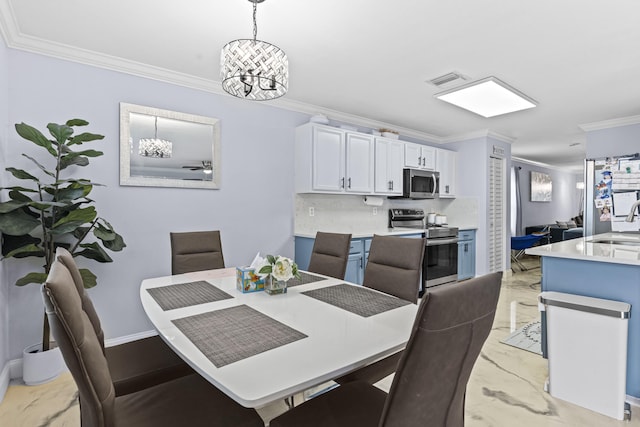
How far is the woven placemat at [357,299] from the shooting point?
156 cm

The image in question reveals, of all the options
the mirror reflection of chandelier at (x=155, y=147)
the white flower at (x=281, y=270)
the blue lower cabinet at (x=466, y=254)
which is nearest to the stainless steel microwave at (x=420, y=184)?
the blue lower cabinet at (x=466, y=254)

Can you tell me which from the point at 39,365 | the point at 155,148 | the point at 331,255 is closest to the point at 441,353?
the point at 331,255

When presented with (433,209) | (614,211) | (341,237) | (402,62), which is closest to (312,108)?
(402,62)

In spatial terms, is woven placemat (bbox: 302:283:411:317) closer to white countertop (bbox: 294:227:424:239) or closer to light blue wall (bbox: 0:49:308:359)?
white countertop (bbox: 294:227:424:239)

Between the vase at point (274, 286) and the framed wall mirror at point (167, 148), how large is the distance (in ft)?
5.75

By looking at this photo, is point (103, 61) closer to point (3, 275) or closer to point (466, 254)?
point (3, 275)

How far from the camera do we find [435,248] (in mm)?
4707

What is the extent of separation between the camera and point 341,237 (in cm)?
250

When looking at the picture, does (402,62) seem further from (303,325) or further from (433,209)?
(433,209)

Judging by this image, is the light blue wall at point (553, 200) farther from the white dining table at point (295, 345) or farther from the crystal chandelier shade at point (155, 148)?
the white dining table at point (295, 345)

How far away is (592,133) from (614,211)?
140cm

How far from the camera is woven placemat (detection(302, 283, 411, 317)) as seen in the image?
5.11 feet

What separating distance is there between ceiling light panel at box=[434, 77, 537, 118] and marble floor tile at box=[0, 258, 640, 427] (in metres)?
2.41

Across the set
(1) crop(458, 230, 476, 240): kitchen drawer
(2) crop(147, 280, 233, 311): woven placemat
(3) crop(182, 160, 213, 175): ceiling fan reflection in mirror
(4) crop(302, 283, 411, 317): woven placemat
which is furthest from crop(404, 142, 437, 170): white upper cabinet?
(2) crop(147, 280, 233, 311): woven placemat
